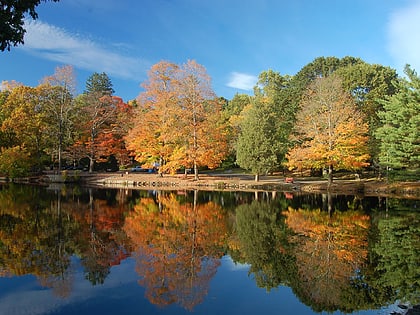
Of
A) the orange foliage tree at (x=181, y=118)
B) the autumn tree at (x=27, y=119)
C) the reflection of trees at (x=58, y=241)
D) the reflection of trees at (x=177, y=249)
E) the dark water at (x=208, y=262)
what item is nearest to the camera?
the dark water at (x=208, y=262)

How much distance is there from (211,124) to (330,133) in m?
11.9

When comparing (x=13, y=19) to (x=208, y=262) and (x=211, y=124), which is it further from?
(x=211, y=124)

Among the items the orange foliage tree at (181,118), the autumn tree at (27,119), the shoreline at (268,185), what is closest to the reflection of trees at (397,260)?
the shoreline at (268,185)

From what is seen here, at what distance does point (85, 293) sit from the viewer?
8656 millimetres

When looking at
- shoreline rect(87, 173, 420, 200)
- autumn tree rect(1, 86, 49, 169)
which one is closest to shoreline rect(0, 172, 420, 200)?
shoreline rect(87, 173, 420, 200)

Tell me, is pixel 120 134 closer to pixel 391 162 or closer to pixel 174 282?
pixel 391 162

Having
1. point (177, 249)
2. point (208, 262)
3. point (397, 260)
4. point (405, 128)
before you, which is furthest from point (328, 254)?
point (405, 128)

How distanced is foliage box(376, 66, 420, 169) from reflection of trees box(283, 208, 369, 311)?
35.9 feet

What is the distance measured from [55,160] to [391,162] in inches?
1635

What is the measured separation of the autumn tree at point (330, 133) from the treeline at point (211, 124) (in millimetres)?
93

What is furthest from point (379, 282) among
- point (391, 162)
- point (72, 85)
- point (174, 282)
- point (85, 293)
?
point (72, 85)

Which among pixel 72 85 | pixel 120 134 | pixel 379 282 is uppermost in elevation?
pixel 72 85

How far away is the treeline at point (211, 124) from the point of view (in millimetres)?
31297

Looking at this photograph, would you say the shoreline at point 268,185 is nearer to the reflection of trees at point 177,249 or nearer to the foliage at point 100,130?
the foliage at point 100,130
